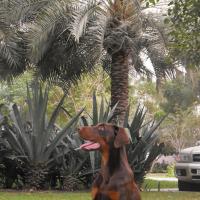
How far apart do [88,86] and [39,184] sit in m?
24.3

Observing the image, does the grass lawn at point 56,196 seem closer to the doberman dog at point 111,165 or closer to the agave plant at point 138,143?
the agave plant at point 138,143

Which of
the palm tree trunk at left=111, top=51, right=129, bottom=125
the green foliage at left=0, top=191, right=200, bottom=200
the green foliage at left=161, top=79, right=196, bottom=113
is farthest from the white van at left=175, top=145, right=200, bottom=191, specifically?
the green foliage at left=161, top=79, right=196, bottom=113

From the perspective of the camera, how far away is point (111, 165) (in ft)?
18.3

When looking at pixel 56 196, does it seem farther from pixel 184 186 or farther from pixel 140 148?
pixel 184 186

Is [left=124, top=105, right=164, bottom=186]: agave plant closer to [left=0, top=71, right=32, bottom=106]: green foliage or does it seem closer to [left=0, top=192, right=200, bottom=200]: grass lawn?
[left=0, top=192, right=200, bottom=200]: grass lawn

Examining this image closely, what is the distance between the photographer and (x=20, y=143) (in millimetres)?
11711

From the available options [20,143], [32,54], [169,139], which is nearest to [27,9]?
[32,54]

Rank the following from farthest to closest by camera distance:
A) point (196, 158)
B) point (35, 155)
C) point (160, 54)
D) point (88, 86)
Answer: point (88, 86) < point (160, 54) < point (196, 158) < point (35, 155)

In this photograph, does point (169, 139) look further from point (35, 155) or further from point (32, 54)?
point (35, 155)

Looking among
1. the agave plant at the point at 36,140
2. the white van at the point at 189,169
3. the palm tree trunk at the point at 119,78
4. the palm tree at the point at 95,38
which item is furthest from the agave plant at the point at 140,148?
the palm tree trunk at the point at 119,78

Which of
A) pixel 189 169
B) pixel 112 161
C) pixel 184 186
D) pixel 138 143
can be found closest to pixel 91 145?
pixel 112 161

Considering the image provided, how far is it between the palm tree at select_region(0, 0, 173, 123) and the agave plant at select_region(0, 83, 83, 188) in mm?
3242

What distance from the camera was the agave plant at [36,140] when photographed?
1158cm

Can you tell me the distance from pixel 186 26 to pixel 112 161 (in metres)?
6.61
